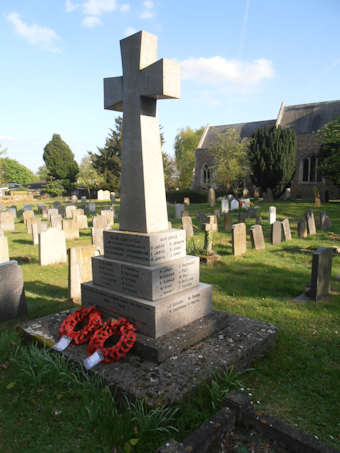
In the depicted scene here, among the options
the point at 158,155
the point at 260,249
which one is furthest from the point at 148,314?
the point at 260,249

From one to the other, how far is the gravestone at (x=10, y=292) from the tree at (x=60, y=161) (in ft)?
140

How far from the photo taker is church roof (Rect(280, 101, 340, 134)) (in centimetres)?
2978

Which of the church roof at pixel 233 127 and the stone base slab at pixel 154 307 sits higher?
the church roof at pixel 233 127

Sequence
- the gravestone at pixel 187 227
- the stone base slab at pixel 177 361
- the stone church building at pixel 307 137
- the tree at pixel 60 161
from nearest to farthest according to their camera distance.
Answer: the stone base slab at pixel 177 361
the gravestone at pixel 187 227
the stone church building at pixel 307 137
the tree at pixel 60 161

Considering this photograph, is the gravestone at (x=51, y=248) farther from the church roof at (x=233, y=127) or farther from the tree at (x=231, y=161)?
the church roof at (x=233, y=127)

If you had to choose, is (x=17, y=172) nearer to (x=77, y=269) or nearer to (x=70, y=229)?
(x=70, y=229)

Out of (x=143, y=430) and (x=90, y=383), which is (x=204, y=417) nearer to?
(x=143, y=430)

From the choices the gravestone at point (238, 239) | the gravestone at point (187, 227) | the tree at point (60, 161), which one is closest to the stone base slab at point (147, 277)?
the gravestone at point (238, 239)

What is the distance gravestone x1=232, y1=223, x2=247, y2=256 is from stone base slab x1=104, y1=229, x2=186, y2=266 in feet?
18.2

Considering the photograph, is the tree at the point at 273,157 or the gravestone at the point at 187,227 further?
the tree at the point at 273,157

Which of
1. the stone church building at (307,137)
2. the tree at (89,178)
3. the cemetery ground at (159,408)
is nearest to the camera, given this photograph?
the cemetery ground at (159,408)

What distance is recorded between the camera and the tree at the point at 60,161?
151ft

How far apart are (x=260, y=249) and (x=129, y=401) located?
8027 millimetres

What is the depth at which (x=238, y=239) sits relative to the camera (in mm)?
9383
